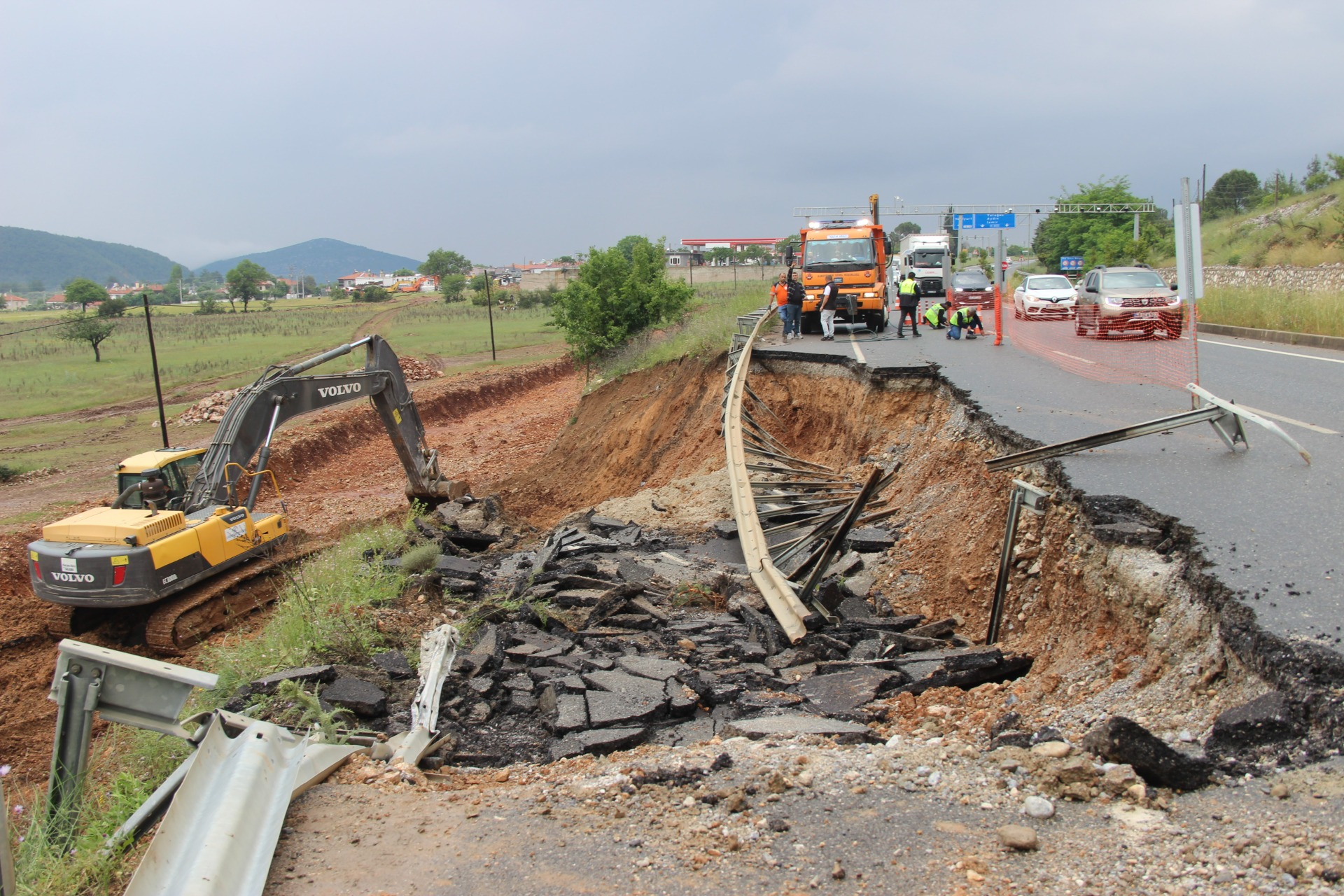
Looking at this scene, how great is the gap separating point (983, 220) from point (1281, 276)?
18.5 m

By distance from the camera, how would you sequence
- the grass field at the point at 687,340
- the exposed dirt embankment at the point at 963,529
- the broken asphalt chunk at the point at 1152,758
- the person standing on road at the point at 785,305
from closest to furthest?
1. the broken asphalt chunk at the point at 1152,758
2. the exposed dirt embankment at the point at 963,529
3. the person standing on road at the point at 785,305
4. the grass field at the point at 687,340

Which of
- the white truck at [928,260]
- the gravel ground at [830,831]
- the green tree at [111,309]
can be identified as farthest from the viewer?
the green tree at [111,309]

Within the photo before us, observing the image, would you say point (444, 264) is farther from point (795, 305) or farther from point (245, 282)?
point (795, 305)

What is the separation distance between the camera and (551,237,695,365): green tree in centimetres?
3228

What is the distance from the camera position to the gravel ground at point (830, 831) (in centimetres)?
334

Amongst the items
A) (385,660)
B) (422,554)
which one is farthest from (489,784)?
(422,554)

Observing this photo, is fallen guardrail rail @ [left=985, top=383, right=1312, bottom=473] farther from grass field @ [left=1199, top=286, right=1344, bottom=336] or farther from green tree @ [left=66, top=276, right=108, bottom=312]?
green tree @ [left=66, top=276, right=108, bottom=312]

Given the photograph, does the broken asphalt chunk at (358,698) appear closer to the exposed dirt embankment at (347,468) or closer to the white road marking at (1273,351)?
the exposed dirt embankment at (347,468)

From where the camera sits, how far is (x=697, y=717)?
6.33 m

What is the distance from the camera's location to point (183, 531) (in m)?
11.6

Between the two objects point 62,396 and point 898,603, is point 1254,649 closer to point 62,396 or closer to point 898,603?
point 898,603

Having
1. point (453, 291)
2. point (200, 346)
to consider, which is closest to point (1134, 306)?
point (200, 346)

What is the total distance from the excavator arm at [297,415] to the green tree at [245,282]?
312ft

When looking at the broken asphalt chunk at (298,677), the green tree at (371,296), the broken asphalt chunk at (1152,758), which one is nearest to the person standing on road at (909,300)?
the broken asphalt chunk at (298,677)
